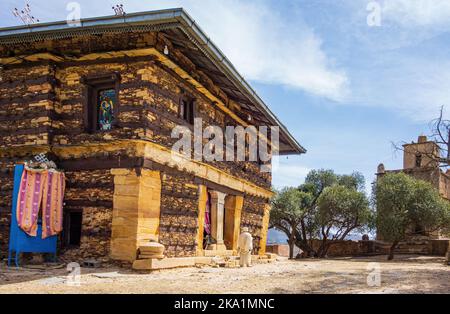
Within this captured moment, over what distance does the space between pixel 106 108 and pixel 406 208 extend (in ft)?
67.4

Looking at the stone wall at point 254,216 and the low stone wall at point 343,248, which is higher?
the stone wall at point 254,216

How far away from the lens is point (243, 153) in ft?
61.8

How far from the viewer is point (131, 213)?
1133cm

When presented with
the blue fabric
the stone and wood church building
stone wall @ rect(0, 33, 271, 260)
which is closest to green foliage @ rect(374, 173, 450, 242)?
the stone and wood church building

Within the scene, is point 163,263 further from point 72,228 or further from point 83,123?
point 83,123

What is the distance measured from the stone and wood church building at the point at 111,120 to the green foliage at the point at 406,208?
1587 cm

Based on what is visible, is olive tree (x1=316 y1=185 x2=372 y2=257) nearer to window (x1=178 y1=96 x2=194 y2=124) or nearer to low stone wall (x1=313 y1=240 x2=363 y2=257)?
low stone wall (x1=313 y1=240 x2=363 y2=257)

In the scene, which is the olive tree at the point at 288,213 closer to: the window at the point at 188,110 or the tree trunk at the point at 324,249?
the tree trunk at the point at 324,249

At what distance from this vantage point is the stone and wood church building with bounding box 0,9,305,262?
11.5m

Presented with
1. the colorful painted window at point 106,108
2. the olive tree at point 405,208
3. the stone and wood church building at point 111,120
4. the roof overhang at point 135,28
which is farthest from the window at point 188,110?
the olive tree at point 405,208

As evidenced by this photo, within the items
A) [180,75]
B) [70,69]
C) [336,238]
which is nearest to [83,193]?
[70,69]

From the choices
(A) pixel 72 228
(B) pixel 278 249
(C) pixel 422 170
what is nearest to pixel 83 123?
(A) pixel 72 228

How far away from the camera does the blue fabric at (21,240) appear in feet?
36.3
